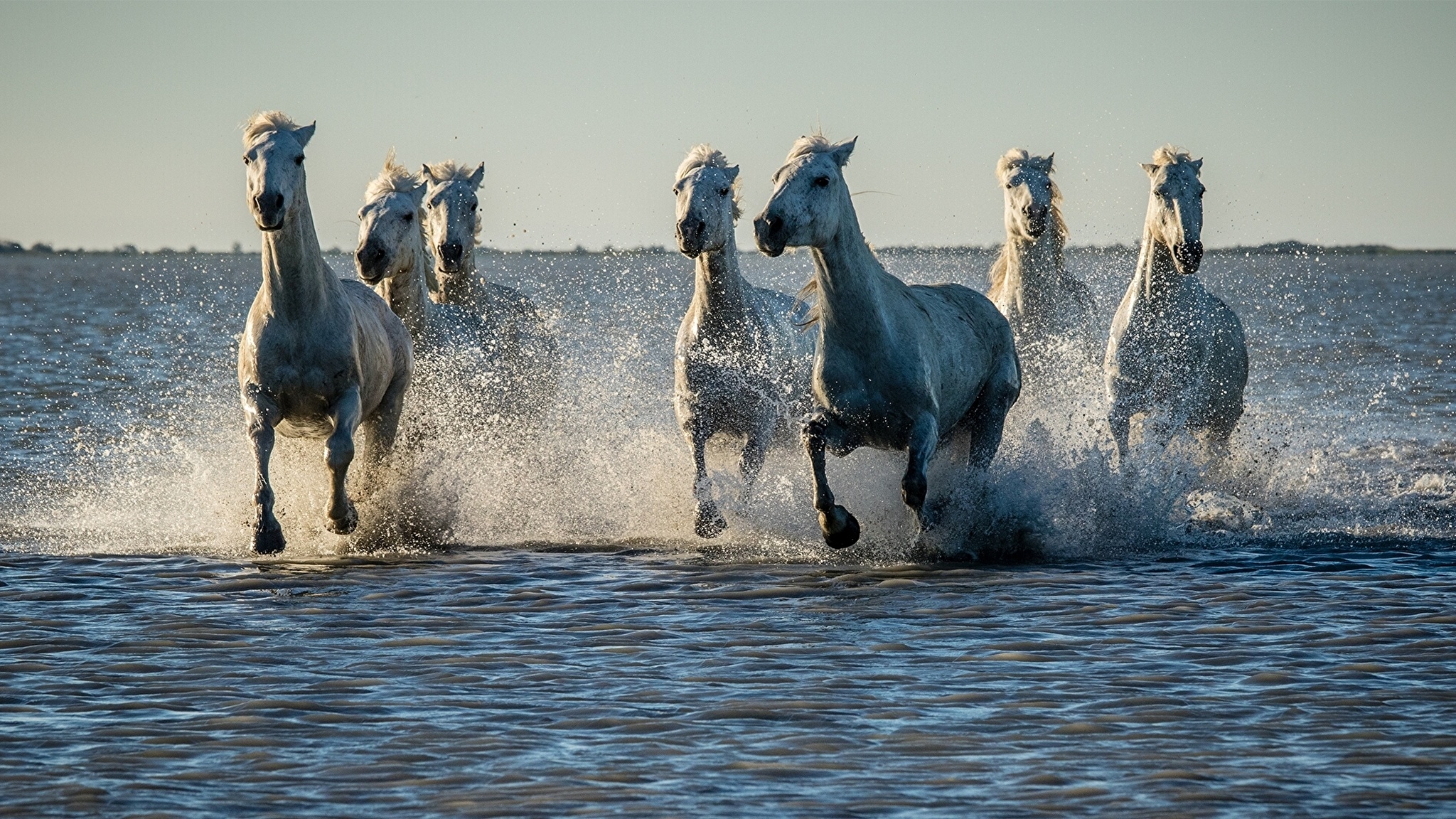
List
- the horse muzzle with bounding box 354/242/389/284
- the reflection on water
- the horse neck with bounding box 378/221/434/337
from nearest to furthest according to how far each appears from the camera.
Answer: the reflection on water < the horse muzzle with bounding box 354/242/389/284 < the horse neck with bounding box 378/221/434/337

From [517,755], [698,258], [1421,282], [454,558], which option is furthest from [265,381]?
[1421,282]

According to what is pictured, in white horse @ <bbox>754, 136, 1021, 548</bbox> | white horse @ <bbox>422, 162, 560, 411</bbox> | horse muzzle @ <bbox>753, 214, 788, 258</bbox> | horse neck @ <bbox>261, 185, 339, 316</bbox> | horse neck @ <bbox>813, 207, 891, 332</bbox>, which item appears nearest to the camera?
horse muzzle @ <bbox>753, 214, 788, 258</bbox>

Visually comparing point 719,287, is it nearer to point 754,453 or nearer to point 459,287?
point 754,453

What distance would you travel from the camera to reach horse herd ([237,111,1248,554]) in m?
8.93

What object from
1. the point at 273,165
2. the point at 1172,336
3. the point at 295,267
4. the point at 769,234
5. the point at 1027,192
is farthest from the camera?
the point at 1027,192

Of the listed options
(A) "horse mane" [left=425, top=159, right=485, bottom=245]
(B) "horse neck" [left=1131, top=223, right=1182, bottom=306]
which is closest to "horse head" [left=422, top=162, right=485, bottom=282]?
(A) "horse mane" [left=425, top=159, right=485, bottom=245]

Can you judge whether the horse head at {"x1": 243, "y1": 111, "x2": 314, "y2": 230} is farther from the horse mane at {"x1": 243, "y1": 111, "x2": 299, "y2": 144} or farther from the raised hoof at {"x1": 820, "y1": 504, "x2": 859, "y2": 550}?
the raised hoof at {"x1": 820, "y1": 504, "x2": 859, "y2": 550}

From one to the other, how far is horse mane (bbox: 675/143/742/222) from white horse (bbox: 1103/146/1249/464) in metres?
2.71

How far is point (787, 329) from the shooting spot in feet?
33.9

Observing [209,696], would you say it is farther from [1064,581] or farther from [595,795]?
[1064,581]

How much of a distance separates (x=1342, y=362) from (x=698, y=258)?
61.3 feet

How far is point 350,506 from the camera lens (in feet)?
31.2

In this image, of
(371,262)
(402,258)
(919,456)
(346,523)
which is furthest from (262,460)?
(919,456)

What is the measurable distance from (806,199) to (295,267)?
2.69m
